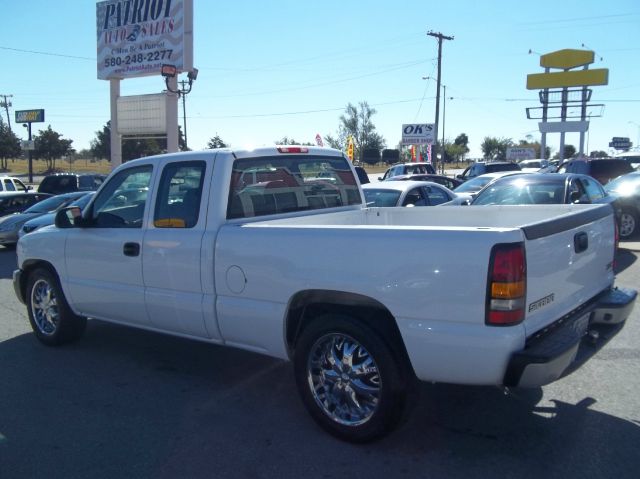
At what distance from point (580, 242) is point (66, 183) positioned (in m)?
22.1

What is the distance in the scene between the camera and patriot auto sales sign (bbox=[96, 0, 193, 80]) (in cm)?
2123

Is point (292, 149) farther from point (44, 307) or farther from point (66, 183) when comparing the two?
point (66, 183)

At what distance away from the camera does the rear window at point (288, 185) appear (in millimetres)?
4612

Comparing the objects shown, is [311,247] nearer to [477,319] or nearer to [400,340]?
[400,340]

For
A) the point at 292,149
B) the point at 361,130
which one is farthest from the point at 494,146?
the point at 292,149

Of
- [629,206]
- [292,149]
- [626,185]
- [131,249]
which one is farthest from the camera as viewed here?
[626,185]

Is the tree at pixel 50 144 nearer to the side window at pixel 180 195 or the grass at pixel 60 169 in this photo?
the grass at pixel 60 169

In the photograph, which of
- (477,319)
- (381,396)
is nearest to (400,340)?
(381,396)

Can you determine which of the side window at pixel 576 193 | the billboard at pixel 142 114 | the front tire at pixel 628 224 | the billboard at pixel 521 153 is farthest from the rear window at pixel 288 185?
the billboard at pixel 521 153

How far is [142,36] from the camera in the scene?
72.7ft

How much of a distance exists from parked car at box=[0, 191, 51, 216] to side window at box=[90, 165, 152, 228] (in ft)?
39.9

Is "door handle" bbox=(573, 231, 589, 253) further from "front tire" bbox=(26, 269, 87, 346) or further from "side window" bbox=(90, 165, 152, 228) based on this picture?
"front tire" bbox=(26, 269, 87, 346)

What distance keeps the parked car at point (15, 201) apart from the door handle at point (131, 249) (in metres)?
12.7

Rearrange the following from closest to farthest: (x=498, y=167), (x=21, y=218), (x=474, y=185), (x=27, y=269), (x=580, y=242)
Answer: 1. (x=580, y=242)
2. (x=27, y=269)
3. (x=21, y=218)
4. (x=474, y=185)
5. (x=498, y=167)
